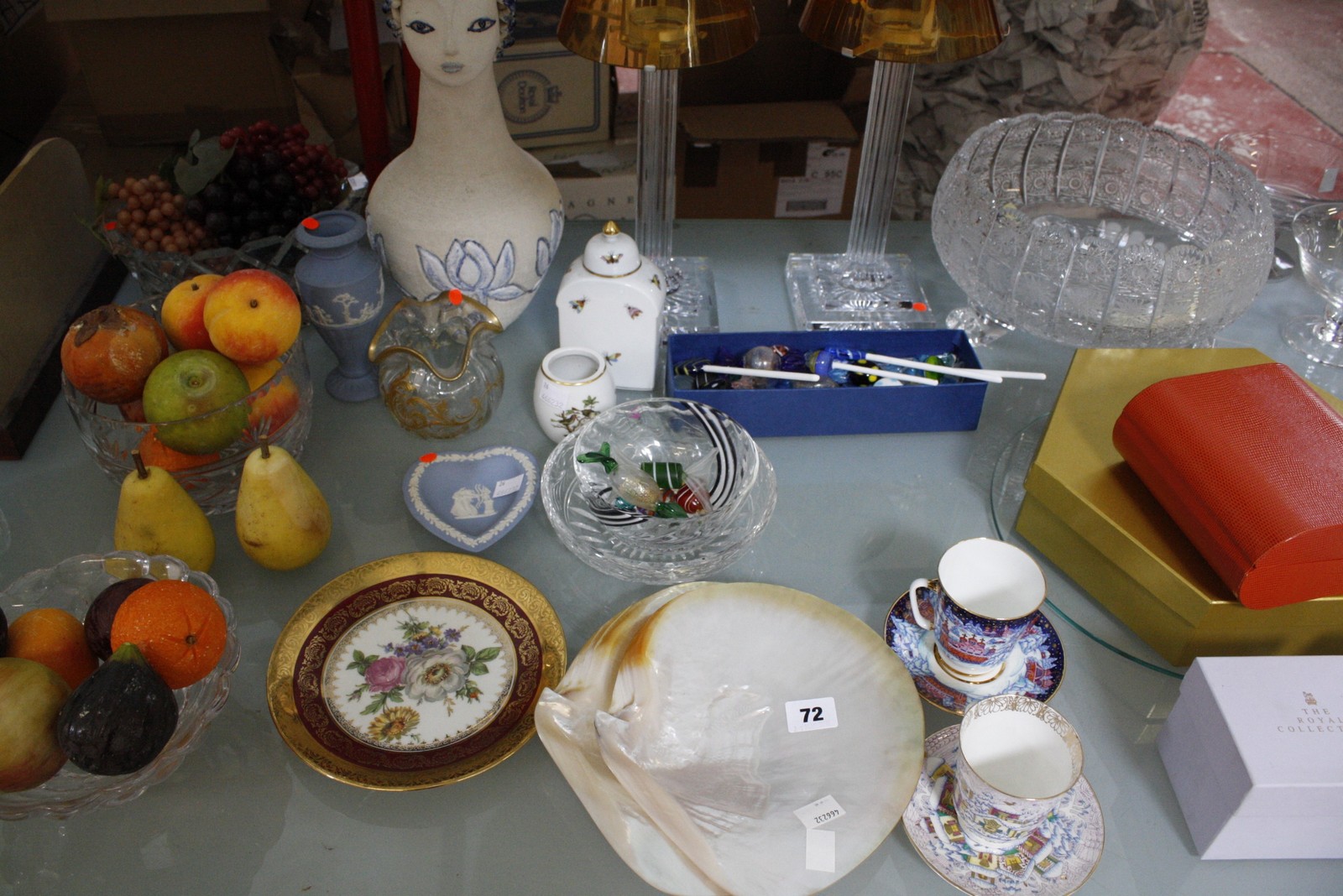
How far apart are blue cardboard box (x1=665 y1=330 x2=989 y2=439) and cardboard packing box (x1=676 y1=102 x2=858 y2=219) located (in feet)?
1.77

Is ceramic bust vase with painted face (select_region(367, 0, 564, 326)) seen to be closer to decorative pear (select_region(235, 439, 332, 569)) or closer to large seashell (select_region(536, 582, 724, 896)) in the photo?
decorative pear (select_region(235, 439, 332, 569))

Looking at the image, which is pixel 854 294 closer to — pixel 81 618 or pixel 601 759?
pixel 601 759

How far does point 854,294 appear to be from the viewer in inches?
48.3

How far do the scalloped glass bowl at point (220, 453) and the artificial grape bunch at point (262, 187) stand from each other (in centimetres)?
19

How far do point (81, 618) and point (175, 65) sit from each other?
3.29 ft

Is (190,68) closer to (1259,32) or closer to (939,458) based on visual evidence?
(939,458)

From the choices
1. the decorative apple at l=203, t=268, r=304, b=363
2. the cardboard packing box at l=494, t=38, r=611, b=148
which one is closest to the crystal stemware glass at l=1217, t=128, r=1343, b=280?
the cardboard packing box at l=494, t=38, r=611, b=148

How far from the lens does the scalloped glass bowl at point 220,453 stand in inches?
33.5

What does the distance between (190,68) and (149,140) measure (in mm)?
154

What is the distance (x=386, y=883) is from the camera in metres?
0.69

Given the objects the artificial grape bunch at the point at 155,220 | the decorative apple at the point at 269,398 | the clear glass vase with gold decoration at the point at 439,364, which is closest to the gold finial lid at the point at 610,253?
the clear glass vase with gold decoration at the point at 439,364

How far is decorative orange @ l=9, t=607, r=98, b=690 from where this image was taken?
67 centimetres

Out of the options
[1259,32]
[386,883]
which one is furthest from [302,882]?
[1259,32]

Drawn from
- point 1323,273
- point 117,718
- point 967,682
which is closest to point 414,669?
point 117,718
